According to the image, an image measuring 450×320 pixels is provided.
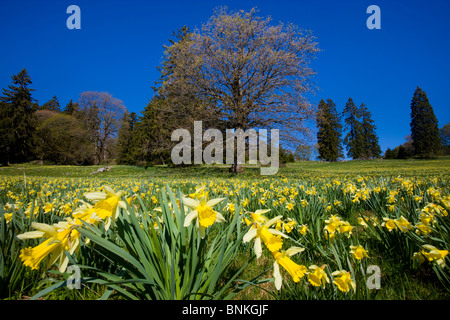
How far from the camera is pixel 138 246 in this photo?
0.91m

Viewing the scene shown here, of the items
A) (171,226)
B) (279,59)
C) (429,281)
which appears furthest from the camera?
(279,59)

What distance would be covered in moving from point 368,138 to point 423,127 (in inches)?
343

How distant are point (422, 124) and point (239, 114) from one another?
3790 cm

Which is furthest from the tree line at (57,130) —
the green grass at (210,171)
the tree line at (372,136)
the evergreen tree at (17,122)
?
the tree line at (372,136)

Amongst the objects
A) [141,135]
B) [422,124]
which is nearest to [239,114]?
[141,135]

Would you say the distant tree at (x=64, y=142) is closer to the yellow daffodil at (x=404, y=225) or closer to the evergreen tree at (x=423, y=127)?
the yellow daffodil at (x=404, y=225)

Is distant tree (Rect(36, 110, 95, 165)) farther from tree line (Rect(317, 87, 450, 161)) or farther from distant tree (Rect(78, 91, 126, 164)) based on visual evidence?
tree line (Rect(317, 87, 450, 161))

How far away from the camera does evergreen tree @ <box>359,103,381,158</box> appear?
130 feet

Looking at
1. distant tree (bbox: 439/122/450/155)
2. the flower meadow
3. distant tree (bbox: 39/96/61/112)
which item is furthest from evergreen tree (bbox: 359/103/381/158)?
distant tree (bbox: 39/96/61/112)

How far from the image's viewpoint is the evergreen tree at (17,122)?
2579cm

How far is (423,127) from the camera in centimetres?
3256

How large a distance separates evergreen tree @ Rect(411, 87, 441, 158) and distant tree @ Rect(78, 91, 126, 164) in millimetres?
45993

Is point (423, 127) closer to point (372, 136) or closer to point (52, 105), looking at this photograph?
point (372, 136)
